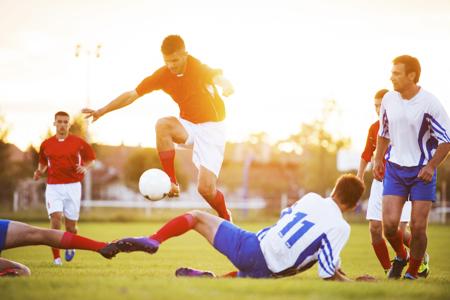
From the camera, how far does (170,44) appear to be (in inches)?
374

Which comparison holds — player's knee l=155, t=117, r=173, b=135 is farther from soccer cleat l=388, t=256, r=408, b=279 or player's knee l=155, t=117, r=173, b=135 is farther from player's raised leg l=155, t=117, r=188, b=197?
soccer cleat l=388, t=256, r=408, b=279

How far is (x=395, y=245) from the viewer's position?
32.7 ft

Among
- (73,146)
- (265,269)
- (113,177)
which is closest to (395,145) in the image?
(265,269)

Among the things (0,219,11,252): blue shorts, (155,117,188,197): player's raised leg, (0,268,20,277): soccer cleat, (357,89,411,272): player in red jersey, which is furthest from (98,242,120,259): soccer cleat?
(357,89,411,272): player in red jersey

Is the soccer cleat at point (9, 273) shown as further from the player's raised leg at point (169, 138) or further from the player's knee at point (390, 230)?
the player's knee at point (390, 230)

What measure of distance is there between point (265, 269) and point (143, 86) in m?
3.64

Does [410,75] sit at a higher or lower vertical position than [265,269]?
higher

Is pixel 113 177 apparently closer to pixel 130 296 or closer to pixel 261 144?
pixel 261 144

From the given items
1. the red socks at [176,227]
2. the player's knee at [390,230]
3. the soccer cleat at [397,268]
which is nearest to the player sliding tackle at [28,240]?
the red socks at [176,227]

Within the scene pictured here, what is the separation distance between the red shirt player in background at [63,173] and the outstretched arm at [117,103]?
3.72 m

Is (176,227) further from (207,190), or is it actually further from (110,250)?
(207,190)

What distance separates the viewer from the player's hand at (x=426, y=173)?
28.6 ft

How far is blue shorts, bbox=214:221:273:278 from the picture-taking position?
7.70m

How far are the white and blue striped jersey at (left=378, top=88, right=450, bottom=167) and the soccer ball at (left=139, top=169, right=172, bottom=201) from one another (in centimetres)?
301
